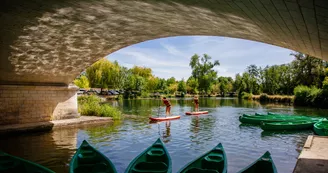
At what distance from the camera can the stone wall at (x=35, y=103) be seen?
1458 centimetres

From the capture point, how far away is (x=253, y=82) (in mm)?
73500

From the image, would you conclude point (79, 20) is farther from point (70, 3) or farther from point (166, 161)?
point (166, 161)

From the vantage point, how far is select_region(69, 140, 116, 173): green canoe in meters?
6.48

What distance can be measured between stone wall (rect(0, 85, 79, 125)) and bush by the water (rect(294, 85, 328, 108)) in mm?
32115

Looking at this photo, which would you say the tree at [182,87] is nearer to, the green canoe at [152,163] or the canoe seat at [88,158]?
the green canoe at [152,163]

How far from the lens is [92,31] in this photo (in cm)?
1109

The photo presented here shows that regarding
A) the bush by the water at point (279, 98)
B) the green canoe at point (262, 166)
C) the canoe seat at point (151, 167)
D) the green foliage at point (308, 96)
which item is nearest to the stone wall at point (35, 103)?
the canoe seat at point (151, 167)

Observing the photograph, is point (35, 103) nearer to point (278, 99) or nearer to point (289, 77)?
point (278, 99)

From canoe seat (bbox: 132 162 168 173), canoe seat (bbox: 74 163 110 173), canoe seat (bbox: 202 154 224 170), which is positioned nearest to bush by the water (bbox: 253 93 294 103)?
canoe seat (bbox: 202 154 224 170)

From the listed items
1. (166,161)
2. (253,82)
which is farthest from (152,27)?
(253,82)

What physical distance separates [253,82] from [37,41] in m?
69.7

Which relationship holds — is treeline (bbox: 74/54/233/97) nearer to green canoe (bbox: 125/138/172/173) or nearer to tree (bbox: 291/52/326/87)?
tree (bbox: 291/52/326/87)

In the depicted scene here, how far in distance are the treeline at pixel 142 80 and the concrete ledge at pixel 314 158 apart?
47.7 meters

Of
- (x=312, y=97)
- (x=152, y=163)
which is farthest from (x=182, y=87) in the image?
(x=152, y=163)
